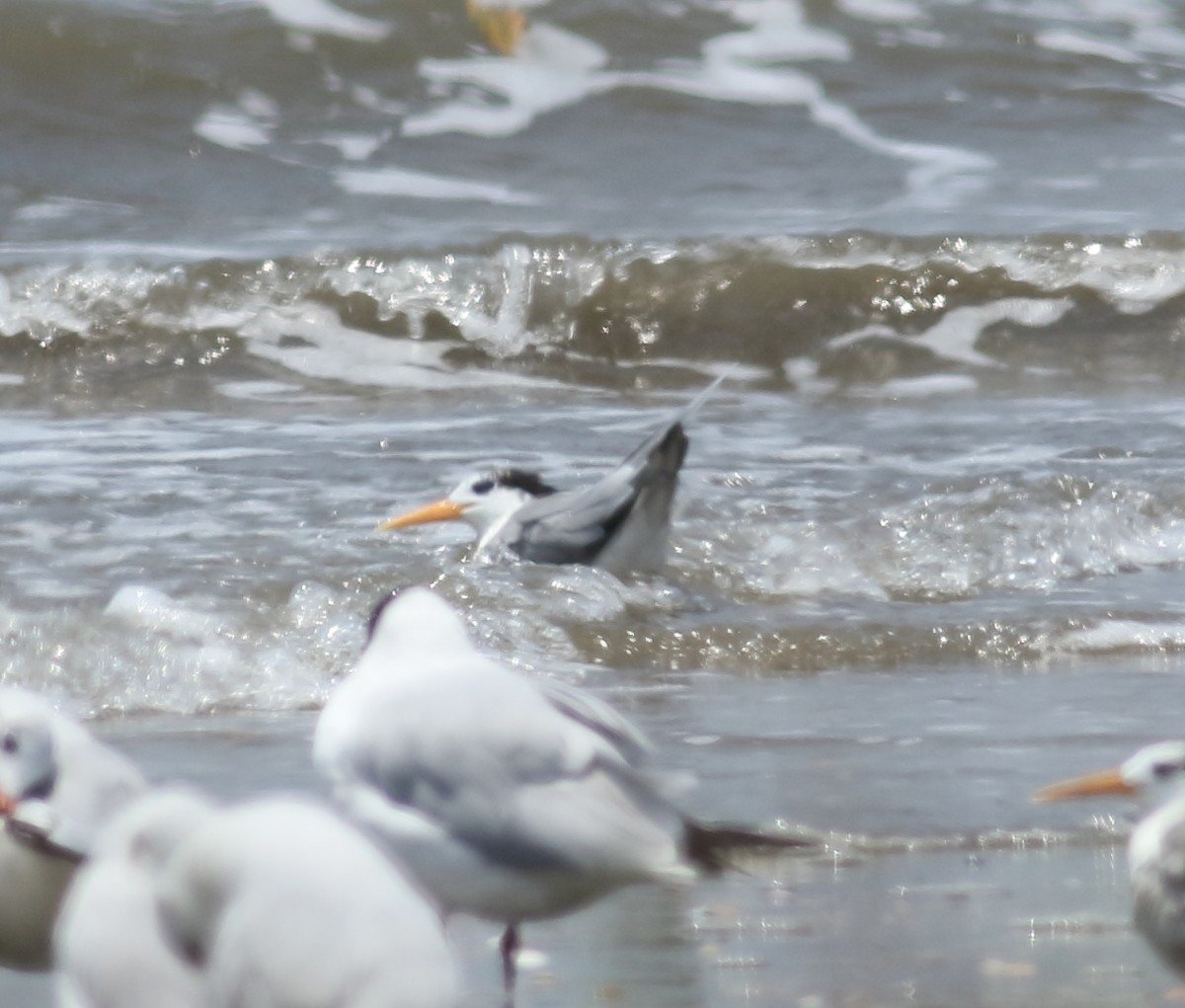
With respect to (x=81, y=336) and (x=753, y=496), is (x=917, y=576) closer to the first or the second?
(x=753, y=496)

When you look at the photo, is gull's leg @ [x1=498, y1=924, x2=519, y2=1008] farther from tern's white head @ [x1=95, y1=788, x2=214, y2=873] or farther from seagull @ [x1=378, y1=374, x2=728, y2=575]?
seagull @ [x1=378, y1=374, x2=728, y2=575]

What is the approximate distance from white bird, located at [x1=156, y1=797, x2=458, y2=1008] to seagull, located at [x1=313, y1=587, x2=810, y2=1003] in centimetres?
69

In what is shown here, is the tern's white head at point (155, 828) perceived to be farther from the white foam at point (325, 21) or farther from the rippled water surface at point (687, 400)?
the white foam at point (325, 21)

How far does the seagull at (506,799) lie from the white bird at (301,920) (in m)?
0.69

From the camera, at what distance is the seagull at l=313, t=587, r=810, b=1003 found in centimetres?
241

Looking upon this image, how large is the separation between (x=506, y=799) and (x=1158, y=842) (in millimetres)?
765

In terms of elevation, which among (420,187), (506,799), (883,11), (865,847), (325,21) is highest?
(883,11)

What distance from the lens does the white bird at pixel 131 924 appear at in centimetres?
176

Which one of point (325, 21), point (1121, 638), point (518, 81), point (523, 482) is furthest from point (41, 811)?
point (325, 21)

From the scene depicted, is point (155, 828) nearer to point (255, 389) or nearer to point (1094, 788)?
point (1094, 788)

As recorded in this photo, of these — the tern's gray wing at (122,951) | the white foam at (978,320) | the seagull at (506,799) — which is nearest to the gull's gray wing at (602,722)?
the seagull at (506,799)

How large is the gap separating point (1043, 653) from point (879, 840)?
172 centimetres

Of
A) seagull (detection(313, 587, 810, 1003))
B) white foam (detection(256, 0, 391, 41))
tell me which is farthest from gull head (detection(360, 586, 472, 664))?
white foam (detection(256, 0, 391, 41))

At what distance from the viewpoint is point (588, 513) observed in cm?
608
